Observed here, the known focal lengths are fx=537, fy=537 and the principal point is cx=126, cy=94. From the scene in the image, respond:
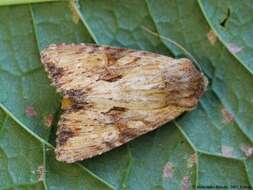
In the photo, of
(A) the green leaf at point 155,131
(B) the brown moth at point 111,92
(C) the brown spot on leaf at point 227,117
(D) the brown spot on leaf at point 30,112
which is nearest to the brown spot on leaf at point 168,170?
(A) the green leaf at point 155,131

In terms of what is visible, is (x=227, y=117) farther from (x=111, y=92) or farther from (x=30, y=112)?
(x=30, y=112)

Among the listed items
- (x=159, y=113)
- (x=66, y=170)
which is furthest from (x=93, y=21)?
(x=66, y=170)

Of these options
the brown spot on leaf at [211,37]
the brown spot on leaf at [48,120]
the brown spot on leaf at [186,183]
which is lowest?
the brown spot on leaf at [186,183]

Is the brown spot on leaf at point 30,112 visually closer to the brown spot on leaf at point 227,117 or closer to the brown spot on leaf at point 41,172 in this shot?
the brown spot on leaf at point 41,172

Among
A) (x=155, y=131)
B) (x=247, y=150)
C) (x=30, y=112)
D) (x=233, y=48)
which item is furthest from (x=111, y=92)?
(x=247, y=150)

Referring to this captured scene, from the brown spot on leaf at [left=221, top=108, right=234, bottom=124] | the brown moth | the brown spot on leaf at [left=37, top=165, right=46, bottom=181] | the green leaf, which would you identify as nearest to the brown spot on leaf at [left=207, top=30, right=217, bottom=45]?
the green leaf

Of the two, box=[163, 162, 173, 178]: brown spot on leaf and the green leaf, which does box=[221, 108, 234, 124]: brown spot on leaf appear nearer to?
the green leaf
